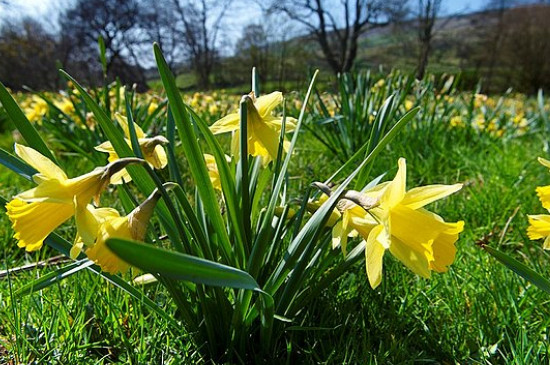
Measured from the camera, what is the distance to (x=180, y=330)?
30.7 inches

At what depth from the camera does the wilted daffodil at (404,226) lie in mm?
506

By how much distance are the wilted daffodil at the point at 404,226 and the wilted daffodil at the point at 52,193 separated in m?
0.32

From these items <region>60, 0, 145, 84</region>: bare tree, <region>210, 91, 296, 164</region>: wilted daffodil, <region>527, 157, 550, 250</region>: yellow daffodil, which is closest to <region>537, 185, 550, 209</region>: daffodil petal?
<region>527, 157, 550, 250</region>: yellow daffodil

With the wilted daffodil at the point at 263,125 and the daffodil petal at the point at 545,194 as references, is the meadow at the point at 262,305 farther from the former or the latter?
the daffodil petal at the point at 545,194

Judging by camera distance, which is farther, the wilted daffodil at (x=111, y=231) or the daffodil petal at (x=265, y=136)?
the daffodil petal at (x=265, y=136)

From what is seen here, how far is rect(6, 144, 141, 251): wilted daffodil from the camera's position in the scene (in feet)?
1.76

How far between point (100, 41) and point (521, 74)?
77.3ft

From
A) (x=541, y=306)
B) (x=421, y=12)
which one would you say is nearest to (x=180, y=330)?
(x=541, y=306)

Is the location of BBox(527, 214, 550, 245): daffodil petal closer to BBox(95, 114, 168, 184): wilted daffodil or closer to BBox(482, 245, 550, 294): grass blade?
BBox(482, 245, 550, 294): grass blade

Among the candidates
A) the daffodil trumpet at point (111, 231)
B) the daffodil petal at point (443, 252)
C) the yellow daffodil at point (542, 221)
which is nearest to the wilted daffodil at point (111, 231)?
the daffodil trumpet at point (111, 231)

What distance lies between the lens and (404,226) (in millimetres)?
523

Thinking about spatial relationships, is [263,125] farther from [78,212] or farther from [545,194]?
[545,194]

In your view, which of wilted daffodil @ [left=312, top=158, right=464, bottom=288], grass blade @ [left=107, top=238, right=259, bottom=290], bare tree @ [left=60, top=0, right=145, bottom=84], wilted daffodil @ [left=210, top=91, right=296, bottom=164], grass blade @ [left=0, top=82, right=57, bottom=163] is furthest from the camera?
bare tree @ [left=60, top=0, right=145, bottom=84]

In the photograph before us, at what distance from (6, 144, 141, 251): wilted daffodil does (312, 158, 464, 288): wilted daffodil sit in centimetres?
32
